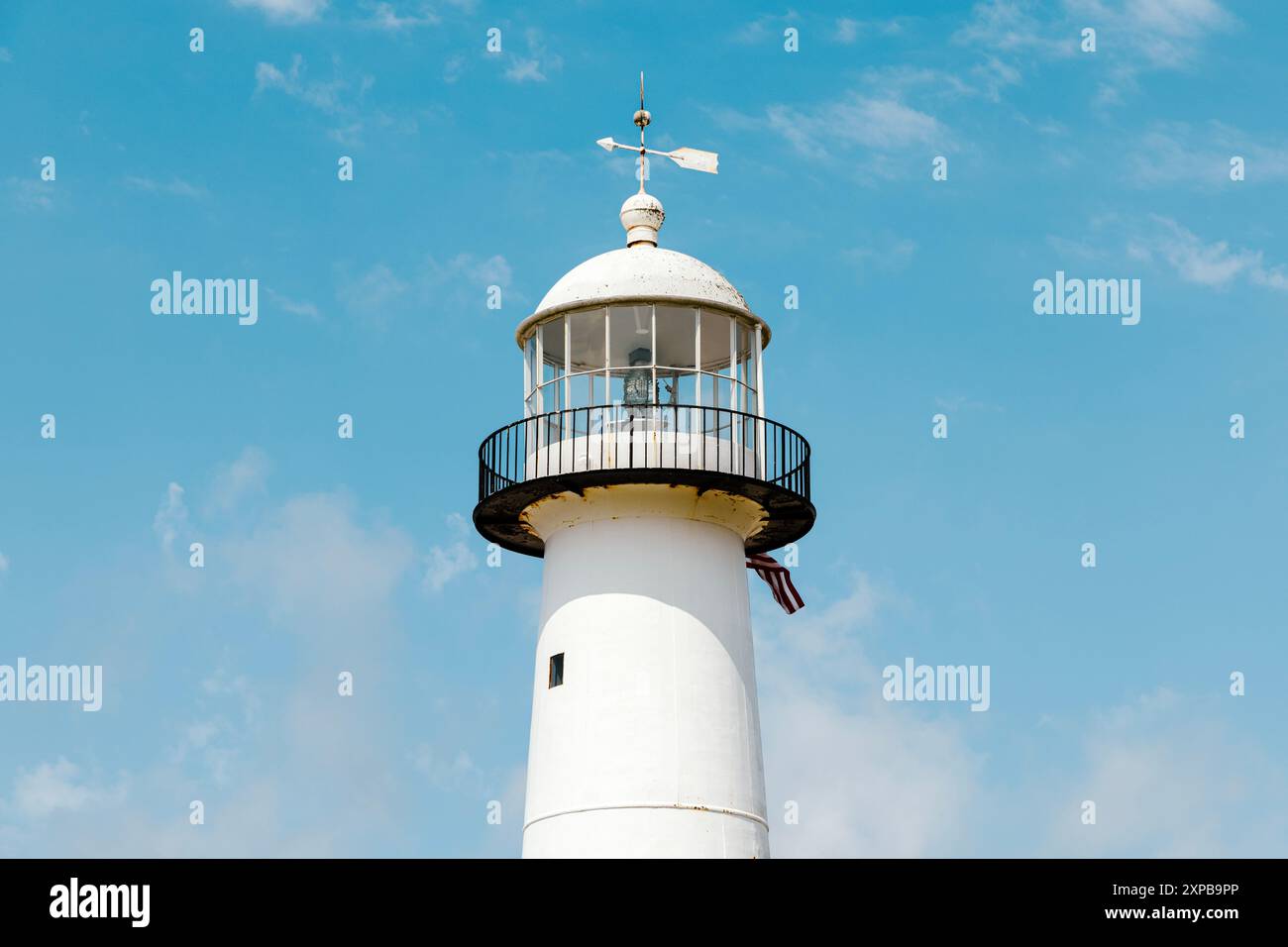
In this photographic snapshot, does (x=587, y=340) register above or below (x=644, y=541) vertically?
above

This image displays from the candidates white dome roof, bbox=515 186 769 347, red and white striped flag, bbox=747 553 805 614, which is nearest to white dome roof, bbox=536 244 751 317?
white dome roof, bbox=515 186 769 347

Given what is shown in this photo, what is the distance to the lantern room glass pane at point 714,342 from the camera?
106 ft

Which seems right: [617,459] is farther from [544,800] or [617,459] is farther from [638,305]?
[544,800]

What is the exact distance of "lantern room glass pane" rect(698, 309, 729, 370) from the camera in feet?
106

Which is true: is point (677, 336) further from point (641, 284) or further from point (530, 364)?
point (530, 364)

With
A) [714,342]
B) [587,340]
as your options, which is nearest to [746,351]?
[714,342]

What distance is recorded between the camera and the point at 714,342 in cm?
3259

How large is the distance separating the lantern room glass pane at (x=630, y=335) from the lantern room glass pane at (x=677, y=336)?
22cm

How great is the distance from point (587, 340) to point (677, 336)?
1.29 meters

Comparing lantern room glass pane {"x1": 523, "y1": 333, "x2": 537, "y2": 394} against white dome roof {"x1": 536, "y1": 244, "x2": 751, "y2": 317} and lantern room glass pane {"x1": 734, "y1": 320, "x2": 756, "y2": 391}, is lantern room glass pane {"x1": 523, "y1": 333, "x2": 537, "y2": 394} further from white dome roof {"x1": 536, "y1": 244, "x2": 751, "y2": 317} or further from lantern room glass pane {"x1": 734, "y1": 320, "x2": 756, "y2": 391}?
lantern room glass pane {"x1": 734, "y1": 320, "x2": 756, "y2": 391}

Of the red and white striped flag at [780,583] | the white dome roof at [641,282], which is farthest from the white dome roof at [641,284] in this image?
the red and white striped flag at [780,583]

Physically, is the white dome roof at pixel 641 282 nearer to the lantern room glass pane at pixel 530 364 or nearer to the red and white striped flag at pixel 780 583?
the lantern room glass pane at pixel 530 364

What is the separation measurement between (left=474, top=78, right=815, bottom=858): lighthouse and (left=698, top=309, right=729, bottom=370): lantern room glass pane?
0.10 feet
